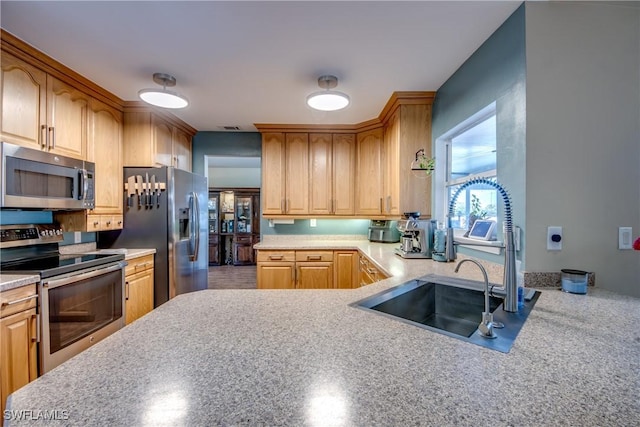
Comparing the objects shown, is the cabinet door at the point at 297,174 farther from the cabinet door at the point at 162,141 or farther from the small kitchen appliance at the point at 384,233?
the cabinet door at the point at 162,141

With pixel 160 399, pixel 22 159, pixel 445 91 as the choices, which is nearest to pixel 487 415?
pixel 160 399

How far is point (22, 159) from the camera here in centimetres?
180

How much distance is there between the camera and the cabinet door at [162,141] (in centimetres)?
291

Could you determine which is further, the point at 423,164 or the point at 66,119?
the point at 423,164

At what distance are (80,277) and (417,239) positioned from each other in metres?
2.52

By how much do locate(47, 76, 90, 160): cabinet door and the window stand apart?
3053mm

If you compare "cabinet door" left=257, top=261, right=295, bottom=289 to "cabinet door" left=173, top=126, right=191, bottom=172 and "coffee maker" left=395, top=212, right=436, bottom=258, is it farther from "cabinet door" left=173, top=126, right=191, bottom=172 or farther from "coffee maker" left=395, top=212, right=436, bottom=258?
"cabinet door" left=173, top=126, right=191, bottom=172

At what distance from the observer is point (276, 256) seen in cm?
314

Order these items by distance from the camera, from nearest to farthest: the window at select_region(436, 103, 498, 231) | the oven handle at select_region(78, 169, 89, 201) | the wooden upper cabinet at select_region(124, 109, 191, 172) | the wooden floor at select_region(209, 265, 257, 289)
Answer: the window at select_region(436, 103, 498, 231)
the oven handle at select_region(78, 169, 89, 201)
the wooden upper cabinet at select_region(124, 109, 191, 172)
the wooden floor at select_region(209, 265, 257, 289)

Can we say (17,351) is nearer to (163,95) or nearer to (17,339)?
(17,339)

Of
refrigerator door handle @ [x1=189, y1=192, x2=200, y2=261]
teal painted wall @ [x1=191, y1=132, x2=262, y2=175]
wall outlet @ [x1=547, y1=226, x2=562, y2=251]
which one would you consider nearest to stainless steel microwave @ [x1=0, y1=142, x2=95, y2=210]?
refrigerator door handle @ [x1=189, y1=192, x2=200, y2=261]

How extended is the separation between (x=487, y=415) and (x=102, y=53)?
277 centimetres

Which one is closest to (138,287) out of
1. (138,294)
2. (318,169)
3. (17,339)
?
(138,294)

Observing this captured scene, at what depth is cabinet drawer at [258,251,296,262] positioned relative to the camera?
3129 mm
